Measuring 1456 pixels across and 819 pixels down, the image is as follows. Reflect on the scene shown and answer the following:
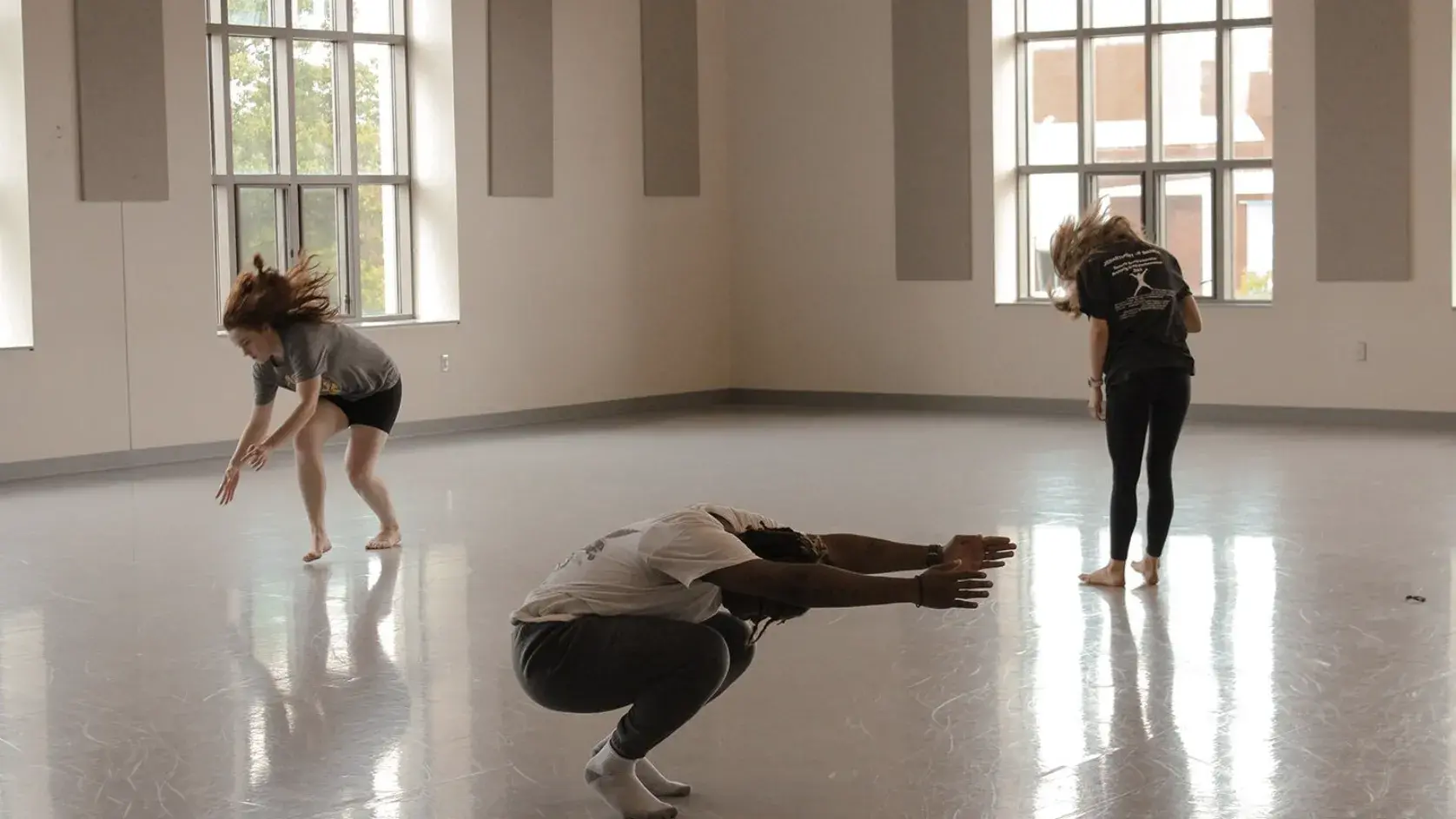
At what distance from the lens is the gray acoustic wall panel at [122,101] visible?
10.1 m

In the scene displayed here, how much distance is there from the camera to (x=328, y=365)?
688 cm

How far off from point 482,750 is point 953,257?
9.30 meters

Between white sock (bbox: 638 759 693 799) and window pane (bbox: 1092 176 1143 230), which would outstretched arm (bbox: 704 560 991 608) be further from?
window pane (bbox: 1092 176 1143 230)

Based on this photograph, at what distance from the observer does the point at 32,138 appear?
9.91 m

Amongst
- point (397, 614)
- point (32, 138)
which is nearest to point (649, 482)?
point (397, 614)

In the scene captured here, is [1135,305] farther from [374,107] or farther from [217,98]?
[374,107]

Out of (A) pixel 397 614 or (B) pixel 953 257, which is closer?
(A) pixel 397 614

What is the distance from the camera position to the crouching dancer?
130 inches

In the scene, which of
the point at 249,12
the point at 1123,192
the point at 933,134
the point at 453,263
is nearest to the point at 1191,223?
the point at 1123,192

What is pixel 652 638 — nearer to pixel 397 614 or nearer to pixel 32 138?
pixel 397 614

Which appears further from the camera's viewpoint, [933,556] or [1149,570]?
[1149,570]

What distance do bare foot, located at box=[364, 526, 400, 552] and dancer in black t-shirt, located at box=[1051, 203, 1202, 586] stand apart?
291 cm

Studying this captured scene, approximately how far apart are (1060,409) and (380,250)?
490 centimetres

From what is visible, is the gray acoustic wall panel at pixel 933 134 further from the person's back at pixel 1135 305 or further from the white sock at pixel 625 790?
the white sock at pixel 625 790
